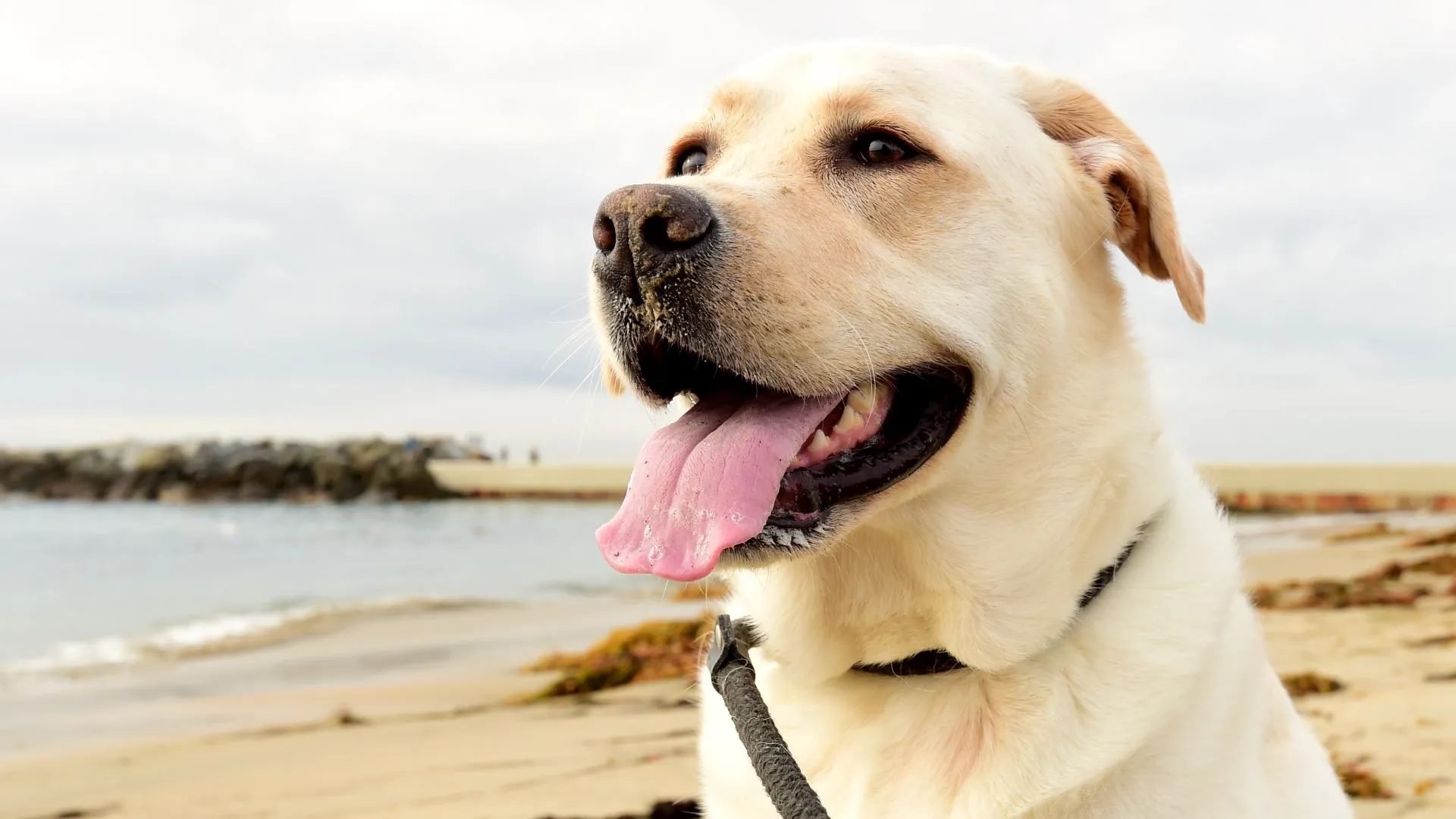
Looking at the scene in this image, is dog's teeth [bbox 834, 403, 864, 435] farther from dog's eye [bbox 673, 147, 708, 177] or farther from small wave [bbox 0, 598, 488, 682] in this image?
small wave [bbox 0, 598, 488, 682]

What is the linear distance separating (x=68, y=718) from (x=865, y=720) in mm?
6724

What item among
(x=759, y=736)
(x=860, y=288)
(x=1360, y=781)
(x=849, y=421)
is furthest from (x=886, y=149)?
(x=1360, y=781)

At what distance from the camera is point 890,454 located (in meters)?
2.25

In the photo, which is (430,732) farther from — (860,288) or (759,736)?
(860,288)

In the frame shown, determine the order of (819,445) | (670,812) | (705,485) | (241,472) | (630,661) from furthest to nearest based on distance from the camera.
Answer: (241,472) < (630,661) < (670,812) < (819,445) < (705,485)

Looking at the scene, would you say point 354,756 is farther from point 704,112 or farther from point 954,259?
point 954,259

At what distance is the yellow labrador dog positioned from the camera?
2.16m

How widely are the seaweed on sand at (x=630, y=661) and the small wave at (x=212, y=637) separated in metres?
3.53

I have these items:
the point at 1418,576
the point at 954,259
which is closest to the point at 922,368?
the point at 954,259

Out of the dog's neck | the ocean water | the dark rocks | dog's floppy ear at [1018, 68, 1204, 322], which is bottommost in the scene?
the dark rocks

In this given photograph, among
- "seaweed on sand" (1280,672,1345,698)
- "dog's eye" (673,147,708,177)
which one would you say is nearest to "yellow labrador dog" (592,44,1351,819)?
"dog's eye" (673,147,708,177)

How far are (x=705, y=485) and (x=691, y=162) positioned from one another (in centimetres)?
123

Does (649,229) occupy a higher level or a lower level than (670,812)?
higher

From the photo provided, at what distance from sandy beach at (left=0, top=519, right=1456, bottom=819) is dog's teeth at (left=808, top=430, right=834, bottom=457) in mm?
1474
